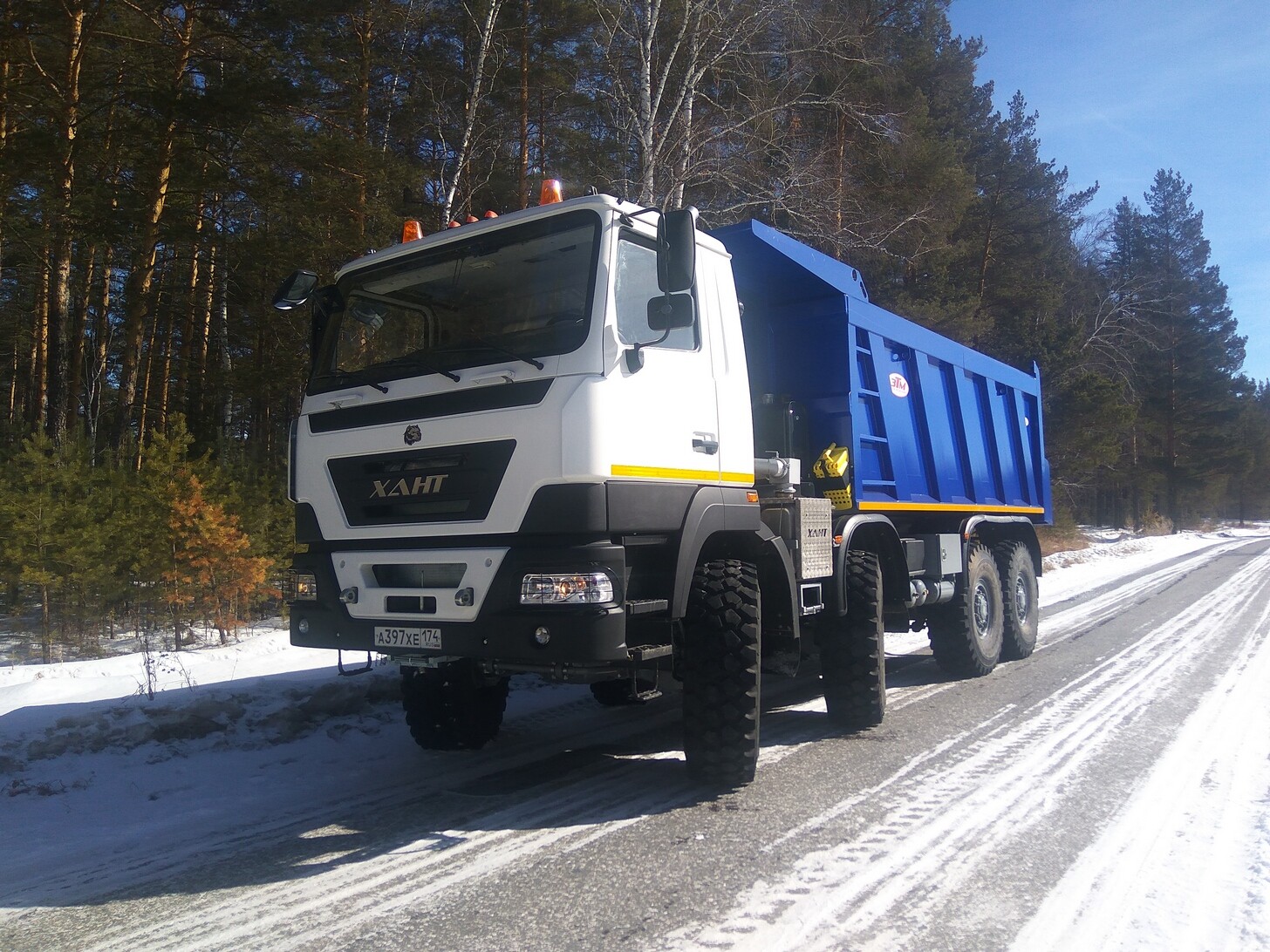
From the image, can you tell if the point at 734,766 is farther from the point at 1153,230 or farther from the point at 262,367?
the point at 1153,230

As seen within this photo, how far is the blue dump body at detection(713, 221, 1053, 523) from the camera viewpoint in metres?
5.96

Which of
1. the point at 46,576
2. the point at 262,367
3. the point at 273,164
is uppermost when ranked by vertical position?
the point at 273,164

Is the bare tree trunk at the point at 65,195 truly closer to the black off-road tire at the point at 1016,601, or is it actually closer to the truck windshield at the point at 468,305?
the truck windshield at the point at 468,305

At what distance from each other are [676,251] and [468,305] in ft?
3.95

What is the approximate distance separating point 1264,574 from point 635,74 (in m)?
15.7

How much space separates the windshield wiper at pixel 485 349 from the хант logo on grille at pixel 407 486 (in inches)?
24.7

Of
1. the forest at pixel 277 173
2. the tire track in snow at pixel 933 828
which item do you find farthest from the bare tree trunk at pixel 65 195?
the tire track in snow at pixel 933 828

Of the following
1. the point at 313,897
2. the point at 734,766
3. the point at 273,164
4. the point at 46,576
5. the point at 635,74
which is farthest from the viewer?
the point at 635,74

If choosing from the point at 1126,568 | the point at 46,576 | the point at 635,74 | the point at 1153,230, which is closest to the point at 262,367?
the point at 46,576

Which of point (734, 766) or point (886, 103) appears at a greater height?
point (886, 103)

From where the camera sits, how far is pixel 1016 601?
8.83 m

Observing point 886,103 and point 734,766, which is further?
point 886,103

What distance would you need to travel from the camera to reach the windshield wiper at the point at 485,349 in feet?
13.0

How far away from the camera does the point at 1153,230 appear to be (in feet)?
151
